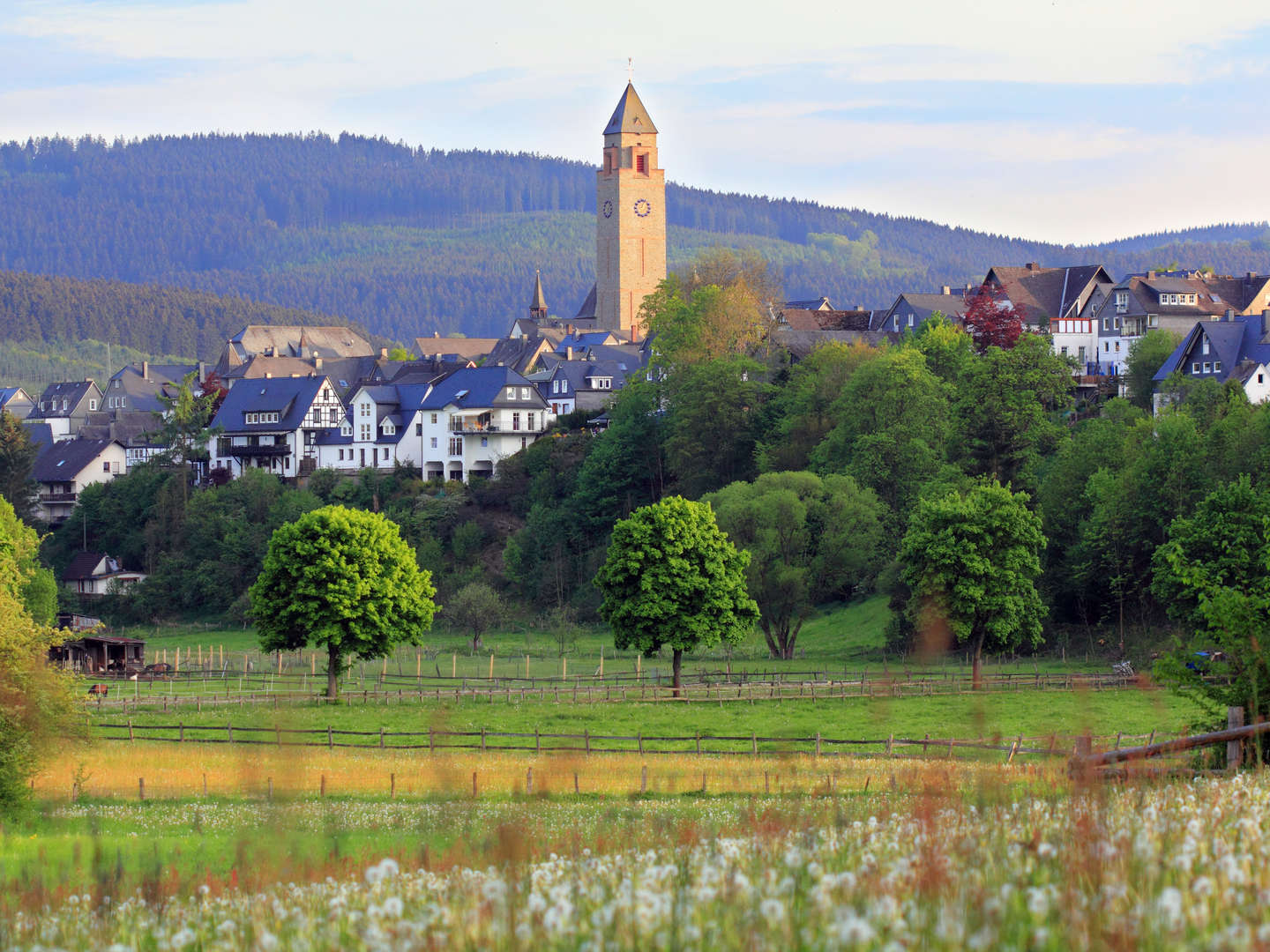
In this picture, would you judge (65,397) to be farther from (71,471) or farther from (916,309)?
(916,309)

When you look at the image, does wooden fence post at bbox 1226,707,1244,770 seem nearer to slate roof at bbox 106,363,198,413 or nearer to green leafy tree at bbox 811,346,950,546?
green leafy tree at bbox 811,346,950,546

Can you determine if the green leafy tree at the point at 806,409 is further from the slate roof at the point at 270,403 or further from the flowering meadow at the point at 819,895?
the flowering meadow at the point at 819,895

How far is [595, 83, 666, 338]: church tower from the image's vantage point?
536 feet

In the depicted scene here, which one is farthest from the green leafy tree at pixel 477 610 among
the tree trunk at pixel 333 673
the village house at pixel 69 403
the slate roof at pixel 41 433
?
the village house at pixel 69 403

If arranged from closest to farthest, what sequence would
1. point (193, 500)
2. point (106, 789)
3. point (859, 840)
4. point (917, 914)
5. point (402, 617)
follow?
point (917, 914), point (859, 840), point (106, 789), point (402, 617), point (193, 500)

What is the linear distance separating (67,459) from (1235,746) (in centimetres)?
12098

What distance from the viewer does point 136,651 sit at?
72062 mm

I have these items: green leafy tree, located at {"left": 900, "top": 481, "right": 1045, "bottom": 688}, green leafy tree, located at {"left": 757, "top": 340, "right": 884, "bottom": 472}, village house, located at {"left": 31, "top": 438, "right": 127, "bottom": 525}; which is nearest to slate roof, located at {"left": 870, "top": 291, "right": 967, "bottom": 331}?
green leafy tree, located at {"left": 757, "top": 340, "right": 884, "bottom": 472}

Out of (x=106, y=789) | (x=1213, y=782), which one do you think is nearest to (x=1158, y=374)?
(x=106, y=789)

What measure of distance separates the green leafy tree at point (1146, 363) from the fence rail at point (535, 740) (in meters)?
52.3

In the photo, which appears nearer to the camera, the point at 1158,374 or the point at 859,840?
the point at 859,840

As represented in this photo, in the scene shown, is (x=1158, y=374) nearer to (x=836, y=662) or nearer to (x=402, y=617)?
(x=836, y=662)

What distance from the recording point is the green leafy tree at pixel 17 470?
375ft

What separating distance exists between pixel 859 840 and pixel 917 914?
3.12 meters
